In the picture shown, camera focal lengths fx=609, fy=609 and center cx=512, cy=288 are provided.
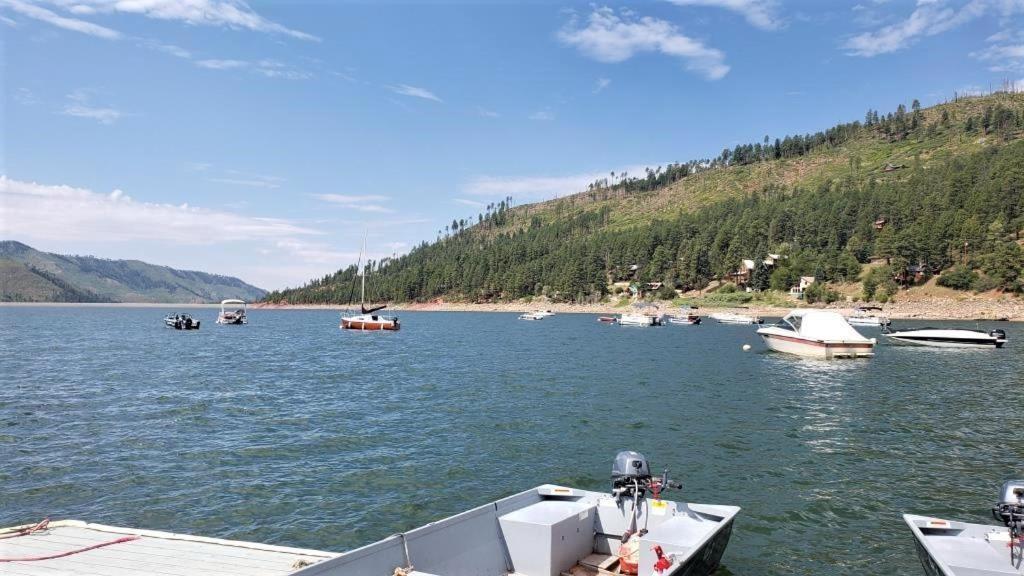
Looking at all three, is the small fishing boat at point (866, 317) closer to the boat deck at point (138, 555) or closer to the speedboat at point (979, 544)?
the speedboat at point (979, 544)

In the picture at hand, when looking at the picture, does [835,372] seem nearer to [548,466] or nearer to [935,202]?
[548,466]

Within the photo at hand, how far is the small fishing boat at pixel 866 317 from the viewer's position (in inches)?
4498

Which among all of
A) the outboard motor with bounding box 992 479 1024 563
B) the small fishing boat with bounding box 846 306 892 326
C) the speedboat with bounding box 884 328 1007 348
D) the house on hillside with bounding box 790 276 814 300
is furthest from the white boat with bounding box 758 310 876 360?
the house on hillside with bounding box 790 276 814 300

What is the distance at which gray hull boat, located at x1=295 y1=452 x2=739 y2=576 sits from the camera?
9.79 meters

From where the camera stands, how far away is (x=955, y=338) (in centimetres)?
7156

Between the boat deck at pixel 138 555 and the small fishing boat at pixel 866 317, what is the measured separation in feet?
382

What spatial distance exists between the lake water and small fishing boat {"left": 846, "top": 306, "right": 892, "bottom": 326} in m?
67.8

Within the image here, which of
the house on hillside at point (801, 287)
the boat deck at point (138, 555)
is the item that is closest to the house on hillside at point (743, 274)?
the house on hillside at point (801, 287)

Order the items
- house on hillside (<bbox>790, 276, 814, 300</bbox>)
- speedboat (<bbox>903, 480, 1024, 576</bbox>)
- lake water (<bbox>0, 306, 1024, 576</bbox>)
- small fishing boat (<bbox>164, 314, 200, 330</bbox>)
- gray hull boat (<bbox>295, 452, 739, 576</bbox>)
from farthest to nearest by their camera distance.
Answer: house on hillside (<bbox>790, 276, 814, 300</bbox>), small fishing boat (<bbox>164, 314, 200, 330</bbox>), lake water (<bbox>0, 306, 1024, 576</bbox>), speedboat (<bbox>903, 480, 1024, 576</bbox>), gray hull boat (<bbox>295, 452, 739, 576</bbox>)

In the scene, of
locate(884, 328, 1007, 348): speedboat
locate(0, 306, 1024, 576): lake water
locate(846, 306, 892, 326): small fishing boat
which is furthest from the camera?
locate(846, 306, 892, 326): small fishing boat

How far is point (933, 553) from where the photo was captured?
10766mm

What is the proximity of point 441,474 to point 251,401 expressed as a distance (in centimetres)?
1950

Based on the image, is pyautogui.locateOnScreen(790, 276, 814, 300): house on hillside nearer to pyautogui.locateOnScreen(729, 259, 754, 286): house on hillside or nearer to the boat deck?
pyautogui.locateOnScreen(729, 259, 754, 286): house on hillside

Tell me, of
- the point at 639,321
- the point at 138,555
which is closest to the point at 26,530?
the point at 138,555
